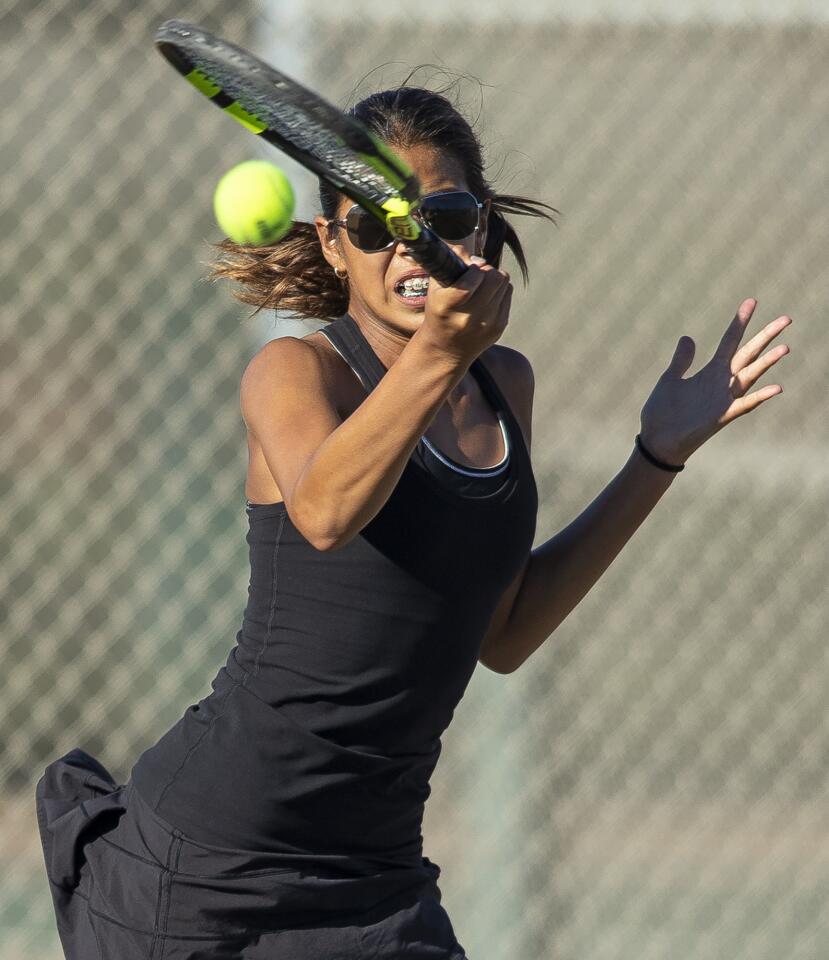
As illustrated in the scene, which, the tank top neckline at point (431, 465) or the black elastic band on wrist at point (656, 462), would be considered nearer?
the tank top neckline at point (431, 465)

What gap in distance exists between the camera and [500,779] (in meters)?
3.54

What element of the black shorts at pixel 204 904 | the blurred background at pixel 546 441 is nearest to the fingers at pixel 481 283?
the black shorts at pixel 204 904

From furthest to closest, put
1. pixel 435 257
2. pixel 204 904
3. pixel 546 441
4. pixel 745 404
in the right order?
pixel 546 441, pixel 745 404, pixel 204 904, pixel 435 257

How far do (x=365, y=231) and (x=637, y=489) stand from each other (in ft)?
2.03

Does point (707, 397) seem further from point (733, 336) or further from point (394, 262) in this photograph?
point (394, 262)

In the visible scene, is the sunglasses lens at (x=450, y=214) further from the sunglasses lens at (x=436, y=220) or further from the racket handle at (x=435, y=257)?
the racket handle at (x=435, y=257)

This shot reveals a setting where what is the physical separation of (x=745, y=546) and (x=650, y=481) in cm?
175

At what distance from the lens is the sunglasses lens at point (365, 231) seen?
1.88 meters

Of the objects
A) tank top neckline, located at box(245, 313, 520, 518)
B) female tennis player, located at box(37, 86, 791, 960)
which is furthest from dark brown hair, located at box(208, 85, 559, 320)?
tank top neckline, located at box(245, 313, 520, 518)

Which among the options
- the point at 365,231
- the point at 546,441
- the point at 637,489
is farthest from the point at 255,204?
the point at 546,441

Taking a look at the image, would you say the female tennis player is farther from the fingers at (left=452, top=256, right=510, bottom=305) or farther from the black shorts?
the fingers at (left=452, top=256, right=510, bottom=305)

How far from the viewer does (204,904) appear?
187 centimetres

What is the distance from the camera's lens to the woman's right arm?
1.48m

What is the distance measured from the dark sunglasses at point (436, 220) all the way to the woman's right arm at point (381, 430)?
28 centimetres
